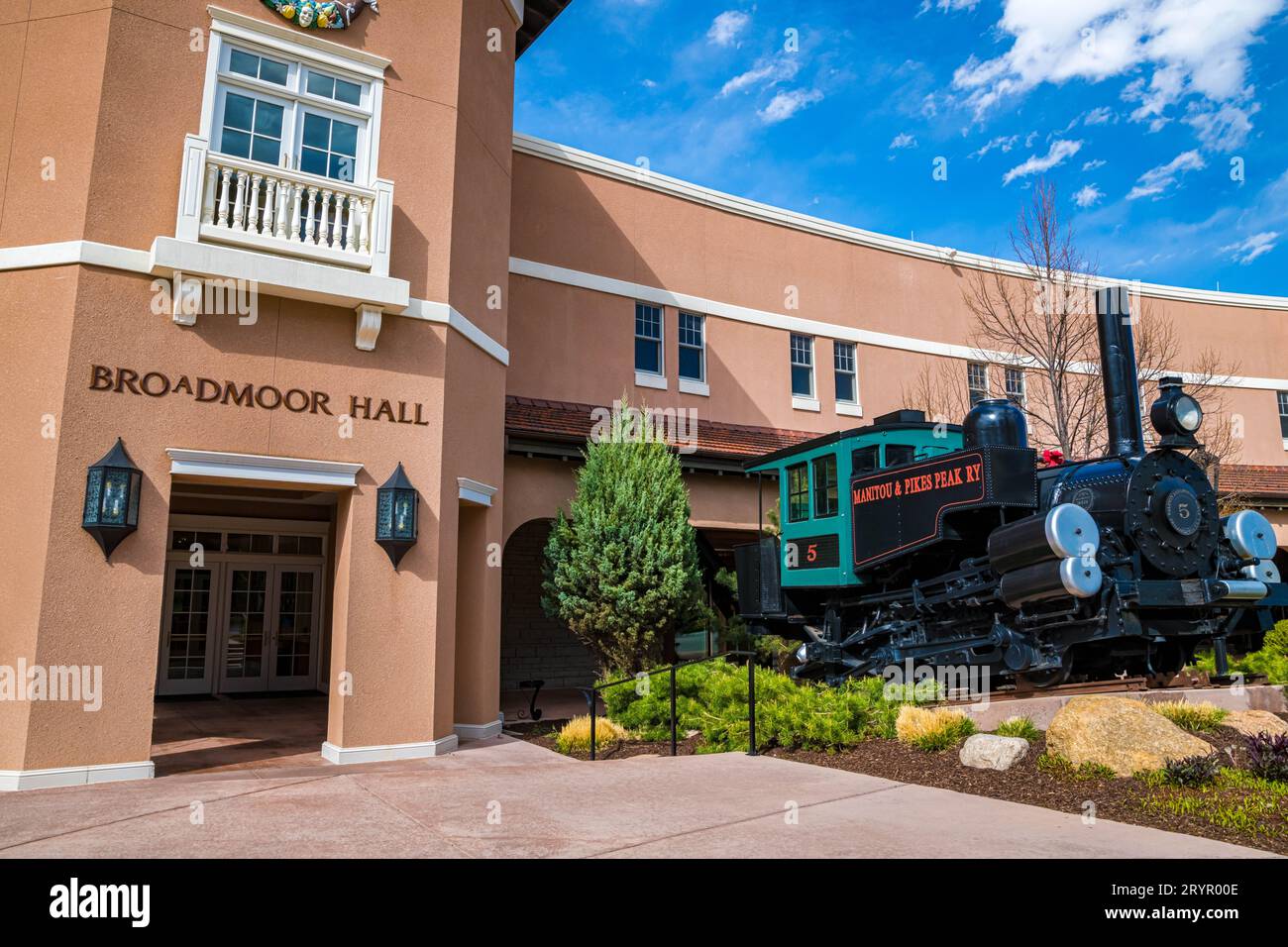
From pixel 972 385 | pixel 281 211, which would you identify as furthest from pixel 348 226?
pixel 972 385

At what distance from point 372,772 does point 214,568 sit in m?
8.36

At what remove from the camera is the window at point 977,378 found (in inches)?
783

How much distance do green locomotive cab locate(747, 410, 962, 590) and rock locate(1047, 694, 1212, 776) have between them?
454cm

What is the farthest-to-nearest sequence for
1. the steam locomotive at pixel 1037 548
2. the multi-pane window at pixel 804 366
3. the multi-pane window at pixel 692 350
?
the multi-pane window at pixel 804 366 → the multi-pane window at pixel 692 350 → the steam locomotive at pixel 1037 548

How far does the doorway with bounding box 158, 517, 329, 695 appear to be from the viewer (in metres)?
14.8

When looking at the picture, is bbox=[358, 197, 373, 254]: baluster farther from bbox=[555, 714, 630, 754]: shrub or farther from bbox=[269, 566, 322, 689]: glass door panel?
bbox=[269, 566, 322, 689]: glass door panel

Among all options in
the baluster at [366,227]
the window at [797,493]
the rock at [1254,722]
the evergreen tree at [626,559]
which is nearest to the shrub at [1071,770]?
the rock at [1254,722]

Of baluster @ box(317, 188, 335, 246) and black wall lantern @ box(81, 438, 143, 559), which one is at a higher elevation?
baluster @ box(317, 188, 335, 246)

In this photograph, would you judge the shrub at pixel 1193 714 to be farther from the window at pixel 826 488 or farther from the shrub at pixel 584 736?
the shrub at pixel 584 736

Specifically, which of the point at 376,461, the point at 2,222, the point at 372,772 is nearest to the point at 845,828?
the point at 372,772

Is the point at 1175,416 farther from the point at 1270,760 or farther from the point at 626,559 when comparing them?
the point at 626,559

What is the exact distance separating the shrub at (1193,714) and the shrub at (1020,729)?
46.1 inches

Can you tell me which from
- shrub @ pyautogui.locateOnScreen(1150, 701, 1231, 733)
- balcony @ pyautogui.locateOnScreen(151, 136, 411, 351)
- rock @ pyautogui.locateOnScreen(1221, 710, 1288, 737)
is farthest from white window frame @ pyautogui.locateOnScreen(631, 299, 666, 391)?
rock @ pyautogui.locateOnScreen(1221, 710, 1288, 737)

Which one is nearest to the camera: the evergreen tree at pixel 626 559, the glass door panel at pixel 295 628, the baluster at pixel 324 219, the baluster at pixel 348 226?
the baluster at pixel 324 219
